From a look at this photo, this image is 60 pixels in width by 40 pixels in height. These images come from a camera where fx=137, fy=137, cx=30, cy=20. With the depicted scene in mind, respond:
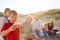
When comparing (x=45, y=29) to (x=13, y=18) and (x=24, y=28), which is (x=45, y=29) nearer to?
(x=24, y=28)

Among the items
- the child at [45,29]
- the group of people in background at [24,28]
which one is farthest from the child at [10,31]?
the child at [45,29]

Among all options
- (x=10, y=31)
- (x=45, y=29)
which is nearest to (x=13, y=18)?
(x=10, y=31)

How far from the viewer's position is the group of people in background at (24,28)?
1.56m

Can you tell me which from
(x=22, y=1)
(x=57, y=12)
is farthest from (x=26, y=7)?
(x=57, y=12)

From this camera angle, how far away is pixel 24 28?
158 centimetres

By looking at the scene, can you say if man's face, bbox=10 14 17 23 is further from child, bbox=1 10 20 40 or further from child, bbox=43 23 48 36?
child, bbox=43 23 48 36

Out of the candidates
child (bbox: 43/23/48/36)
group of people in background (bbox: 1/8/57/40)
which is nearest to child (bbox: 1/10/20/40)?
group of people in background (bbox: 1/8/57/40)

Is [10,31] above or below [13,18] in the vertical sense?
below

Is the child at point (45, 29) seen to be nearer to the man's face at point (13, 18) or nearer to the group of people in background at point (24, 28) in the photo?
the group of people in background at point (24, 28)

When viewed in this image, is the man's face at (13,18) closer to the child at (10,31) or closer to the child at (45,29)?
the child at (10,31)

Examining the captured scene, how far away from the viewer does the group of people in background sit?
5.13ft

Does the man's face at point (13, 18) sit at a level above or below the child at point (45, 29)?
above

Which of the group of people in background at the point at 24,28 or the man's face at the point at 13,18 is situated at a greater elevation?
the man's face at the point at 13,18

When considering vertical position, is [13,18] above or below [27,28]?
above
